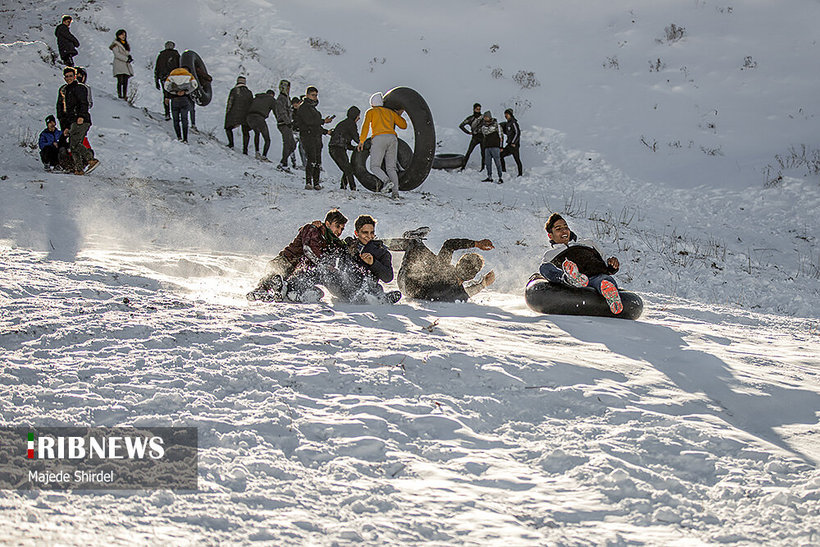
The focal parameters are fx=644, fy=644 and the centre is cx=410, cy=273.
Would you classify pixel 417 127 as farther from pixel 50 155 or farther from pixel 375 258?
pixel 50 155

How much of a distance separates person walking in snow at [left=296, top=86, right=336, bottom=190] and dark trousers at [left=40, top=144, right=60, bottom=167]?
3997mm

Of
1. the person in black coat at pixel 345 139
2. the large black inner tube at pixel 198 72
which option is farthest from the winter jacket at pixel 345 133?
the large black inner tube at pixel 198 72

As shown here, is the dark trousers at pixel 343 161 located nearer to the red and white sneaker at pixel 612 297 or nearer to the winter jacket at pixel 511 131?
the winter jacket at pixel 511 131

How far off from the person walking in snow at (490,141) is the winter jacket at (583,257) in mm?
8326

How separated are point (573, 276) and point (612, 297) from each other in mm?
384

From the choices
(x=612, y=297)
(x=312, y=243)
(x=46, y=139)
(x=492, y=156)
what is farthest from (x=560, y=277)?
(x=46, y=139)

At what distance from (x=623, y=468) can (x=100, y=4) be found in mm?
25443

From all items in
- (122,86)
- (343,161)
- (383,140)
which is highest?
(122,86)

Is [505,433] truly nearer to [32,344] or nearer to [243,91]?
[32,344]

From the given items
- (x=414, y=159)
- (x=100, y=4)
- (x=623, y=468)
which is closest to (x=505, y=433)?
(x=623, y=468)

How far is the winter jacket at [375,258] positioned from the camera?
234 inches

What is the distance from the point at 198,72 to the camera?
14.9 metres

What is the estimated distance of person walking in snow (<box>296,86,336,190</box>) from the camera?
11.5 m

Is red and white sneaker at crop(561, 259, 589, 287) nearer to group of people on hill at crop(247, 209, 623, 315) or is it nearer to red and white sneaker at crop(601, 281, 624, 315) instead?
group of people on hill at crop(247, 209, 623, 315)
